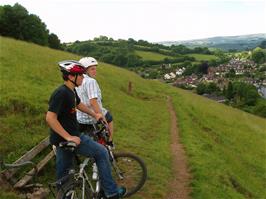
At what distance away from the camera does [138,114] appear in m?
23.0

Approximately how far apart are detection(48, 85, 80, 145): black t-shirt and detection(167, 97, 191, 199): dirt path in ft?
15.2

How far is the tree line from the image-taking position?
5475 cm

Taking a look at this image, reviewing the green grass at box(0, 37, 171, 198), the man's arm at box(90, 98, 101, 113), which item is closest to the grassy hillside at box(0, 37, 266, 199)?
the green grass at box(0, 37, 171, 198)

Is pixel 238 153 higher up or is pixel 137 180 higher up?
pixel 137 180

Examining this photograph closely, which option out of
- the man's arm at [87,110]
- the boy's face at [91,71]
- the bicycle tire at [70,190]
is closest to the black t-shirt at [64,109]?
the bicycle tire at [70,190]

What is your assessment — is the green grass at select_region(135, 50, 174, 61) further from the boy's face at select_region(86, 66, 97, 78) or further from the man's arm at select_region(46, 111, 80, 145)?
the man's arm at select_region(46, 111, 80, 145)

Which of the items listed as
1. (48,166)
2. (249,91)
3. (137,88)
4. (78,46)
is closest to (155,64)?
(78,46)

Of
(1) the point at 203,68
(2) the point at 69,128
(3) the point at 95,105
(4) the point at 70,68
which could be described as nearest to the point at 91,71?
(3) the point at 95,105

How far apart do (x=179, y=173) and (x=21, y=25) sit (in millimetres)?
47293

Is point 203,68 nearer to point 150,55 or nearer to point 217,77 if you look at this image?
point 217,77

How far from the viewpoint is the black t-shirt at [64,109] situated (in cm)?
669

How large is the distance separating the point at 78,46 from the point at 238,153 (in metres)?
93.1

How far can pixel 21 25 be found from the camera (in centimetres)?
5559

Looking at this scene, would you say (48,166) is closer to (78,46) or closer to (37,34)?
(37,34)
